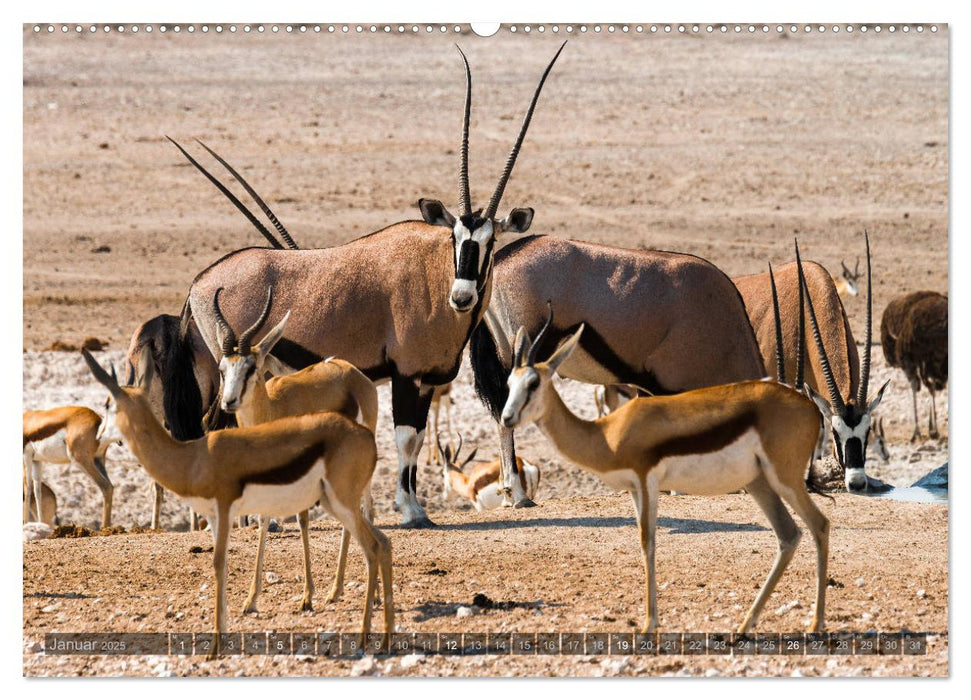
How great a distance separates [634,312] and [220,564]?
4.56 meters

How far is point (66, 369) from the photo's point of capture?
15.0 meters

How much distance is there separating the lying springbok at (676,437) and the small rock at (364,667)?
1256 mm

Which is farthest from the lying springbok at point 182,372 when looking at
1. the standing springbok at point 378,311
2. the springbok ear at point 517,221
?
the springbok ear at point 517,221

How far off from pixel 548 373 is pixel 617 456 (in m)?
0.50

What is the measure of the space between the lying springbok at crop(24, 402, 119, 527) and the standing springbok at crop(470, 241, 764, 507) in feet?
11.4

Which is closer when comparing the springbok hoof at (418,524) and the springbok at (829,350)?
the springbok at (829,350)

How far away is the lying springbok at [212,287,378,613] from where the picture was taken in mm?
7676

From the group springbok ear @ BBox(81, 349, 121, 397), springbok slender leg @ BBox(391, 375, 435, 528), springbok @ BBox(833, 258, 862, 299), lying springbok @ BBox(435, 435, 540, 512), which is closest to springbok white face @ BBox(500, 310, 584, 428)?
springbok ear @ BBox(81, 349, 121, 397)

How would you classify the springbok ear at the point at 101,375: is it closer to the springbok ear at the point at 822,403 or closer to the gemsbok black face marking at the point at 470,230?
the gemsbok black face marking at the point at 470,230

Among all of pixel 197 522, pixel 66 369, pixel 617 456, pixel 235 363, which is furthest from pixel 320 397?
pixel 66 369

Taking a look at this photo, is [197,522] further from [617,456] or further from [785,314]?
[617,456]

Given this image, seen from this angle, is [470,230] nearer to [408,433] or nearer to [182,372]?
[408,433]

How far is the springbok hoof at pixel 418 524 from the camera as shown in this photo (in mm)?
10266

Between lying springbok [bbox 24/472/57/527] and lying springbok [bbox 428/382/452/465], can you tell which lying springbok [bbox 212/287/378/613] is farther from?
lying springbok [bbox 428/382/452/465]
